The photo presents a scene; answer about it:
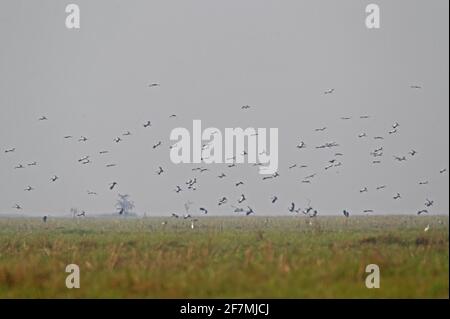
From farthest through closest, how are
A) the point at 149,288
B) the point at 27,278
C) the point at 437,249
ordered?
the point at 437,249, the point at 27,278, the point at 149,288

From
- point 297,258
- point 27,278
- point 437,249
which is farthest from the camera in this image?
point 437,249

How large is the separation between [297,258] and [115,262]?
7.34 meters

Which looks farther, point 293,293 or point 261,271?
point 261,271

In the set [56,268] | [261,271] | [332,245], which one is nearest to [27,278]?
[56,268]
